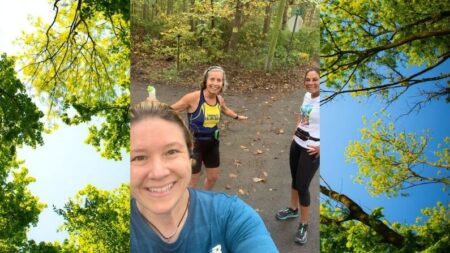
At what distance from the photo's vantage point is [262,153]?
3523 mm

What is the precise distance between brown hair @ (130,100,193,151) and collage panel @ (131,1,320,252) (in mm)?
11

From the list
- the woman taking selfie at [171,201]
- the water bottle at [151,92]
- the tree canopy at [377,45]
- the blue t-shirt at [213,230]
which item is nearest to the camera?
the blue t-shirt at [213,230]

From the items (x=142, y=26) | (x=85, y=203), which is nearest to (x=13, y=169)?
(x=85, y=203)

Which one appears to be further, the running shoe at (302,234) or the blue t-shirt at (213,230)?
the running shoe at (302,234)

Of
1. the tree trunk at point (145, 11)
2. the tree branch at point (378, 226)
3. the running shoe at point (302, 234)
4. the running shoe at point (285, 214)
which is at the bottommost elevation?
the tree branch at point (378, 226)

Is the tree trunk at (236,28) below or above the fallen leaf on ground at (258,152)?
above

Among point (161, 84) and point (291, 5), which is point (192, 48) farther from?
point (291, 5)

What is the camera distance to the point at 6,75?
702cm

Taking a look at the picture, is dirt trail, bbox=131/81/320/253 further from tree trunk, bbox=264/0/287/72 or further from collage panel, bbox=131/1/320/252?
tree trunk, bbox=264/0/287/72

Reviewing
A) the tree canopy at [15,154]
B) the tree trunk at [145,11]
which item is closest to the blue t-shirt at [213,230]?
the tree trunk at [145,11]

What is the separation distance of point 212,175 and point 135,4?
48.7 inches

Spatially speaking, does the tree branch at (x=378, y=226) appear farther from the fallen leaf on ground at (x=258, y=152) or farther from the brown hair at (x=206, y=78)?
the brown hair at (x=206, y=78)

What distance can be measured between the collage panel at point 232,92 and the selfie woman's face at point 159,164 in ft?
0.06

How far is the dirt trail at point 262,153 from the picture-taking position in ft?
11.3
